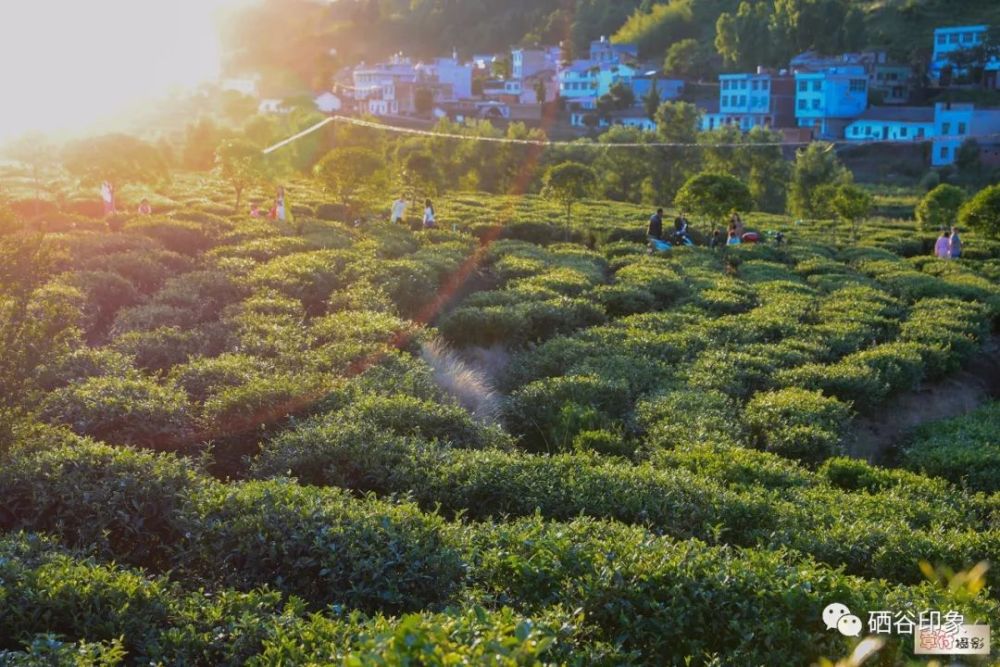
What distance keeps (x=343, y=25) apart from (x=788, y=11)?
76.0 meters

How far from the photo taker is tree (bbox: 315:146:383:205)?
28.8 meters

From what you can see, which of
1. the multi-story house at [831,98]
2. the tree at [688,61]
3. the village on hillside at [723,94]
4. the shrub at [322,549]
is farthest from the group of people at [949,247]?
the tree at [688,61]

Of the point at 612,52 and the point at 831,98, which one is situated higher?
Result: the point at 612,52

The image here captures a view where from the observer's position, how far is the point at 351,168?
28.9m

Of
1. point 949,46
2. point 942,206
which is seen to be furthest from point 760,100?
point 942,206

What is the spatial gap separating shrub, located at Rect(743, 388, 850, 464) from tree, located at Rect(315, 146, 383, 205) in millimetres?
18704

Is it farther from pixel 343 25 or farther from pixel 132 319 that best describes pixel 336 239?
pixel 343 25

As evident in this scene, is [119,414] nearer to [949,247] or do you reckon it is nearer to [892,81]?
[949,247]

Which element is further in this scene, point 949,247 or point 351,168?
point 351,168

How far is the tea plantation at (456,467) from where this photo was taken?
5723mm

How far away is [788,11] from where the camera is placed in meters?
90.6

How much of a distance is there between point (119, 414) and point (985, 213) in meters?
25.1

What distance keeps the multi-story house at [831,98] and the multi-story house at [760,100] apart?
1.51 meters

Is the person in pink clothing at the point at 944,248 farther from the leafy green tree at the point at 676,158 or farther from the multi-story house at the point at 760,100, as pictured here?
the multi-story house at the point at 760,100
